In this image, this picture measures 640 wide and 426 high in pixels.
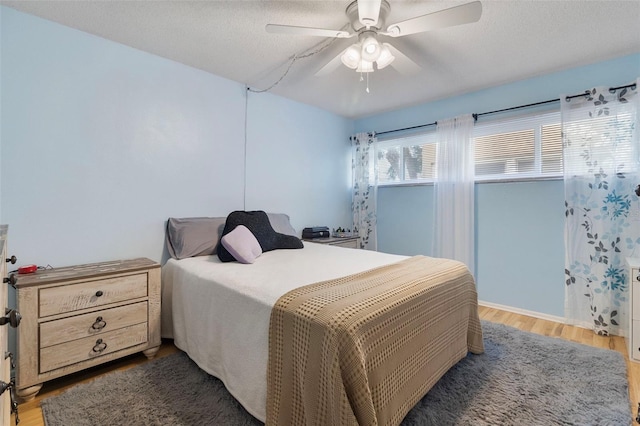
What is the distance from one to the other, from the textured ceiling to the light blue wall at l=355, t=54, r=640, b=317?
0.15 meters

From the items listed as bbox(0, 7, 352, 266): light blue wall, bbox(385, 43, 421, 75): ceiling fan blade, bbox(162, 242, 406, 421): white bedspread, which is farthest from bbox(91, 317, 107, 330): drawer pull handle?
bbox(385, 43, 421, 75): ceiling fan blade

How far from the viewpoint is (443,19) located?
1.55 meters

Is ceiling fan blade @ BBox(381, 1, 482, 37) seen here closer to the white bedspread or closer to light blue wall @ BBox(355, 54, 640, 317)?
the white bedspread

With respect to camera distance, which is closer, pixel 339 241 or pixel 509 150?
pixel 509 150

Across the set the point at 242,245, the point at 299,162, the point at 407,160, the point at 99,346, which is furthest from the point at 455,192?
the point at 99,346

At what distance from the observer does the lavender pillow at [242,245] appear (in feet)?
7.25

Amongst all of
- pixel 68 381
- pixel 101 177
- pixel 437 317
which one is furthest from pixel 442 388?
pixel 101 177

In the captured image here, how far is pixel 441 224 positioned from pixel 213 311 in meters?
2.64

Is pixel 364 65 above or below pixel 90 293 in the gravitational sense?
above

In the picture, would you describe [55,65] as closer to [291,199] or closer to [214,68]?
[214,68]

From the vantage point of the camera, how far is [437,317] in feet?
5.34

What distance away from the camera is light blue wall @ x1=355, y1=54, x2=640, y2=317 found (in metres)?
2.69

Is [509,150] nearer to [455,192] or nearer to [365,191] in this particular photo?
[455,192]

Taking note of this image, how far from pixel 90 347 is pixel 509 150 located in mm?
3883
